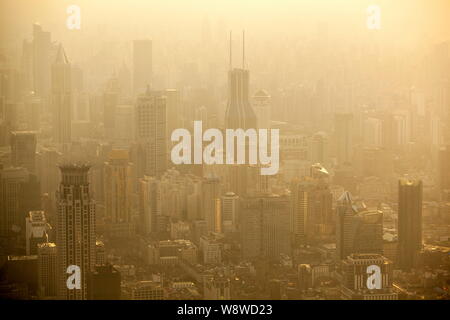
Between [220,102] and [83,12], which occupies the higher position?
[83,12]

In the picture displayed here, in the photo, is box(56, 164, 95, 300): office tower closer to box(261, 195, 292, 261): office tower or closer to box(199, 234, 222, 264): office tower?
box(199, 234, 222, 264): office tower

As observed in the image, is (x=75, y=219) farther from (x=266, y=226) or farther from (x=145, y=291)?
(x=266, y=226)

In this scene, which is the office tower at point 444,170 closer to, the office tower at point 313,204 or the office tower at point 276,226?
the office tower at point 313,204

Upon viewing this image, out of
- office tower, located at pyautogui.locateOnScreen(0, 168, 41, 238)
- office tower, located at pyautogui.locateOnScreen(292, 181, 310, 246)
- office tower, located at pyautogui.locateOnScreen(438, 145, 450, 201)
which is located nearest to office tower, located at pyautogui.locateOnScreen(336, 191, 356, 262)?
office tower, located at pyautogui.locateOnScreen(292, 181, 310, 246)

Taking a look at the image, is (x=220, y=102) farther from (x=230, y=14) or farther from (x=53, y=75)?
(x=53, y=75)

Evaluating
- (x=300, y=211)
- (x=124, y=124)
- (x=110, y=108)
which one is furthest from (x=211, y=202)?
(x=110, y=108)

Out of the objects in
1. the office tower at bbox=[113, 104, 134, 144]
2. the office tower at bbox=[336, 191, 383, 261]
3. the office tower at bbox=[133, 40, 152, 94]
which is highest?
the office tower at bbox=[133, 40, 152, 94]
